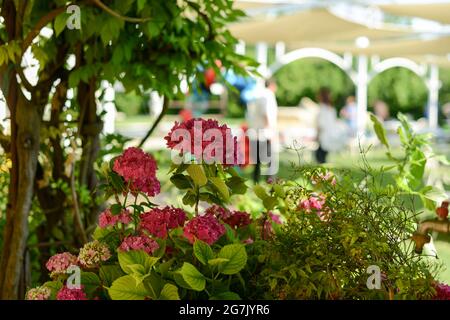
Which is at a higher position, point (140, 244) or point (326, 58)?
point (326, 58)

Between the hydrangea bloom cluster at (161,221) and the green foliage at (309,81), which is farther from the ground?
the green foliage at (309,81)

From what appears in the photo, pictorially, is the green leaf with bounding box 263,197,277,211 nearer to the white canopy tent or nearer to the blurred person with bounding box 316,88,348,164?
the white canopy tent

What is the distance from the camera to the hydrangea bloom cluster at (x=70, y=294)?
146 centimetres

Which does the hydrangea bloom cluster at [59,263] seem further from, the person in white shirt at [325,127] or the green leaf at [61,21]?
the person in white shirt at [325,127]

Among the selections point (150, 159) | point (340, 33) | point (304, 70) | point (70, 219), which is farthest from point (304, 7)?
point (304, 70)

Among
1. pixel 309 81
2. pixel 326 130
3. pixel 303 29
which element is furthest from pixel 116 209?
pixel 309 81

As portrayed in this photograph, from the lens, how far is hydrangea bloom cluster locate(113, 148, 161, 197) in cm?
163

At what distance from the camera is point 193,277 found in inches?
56.4

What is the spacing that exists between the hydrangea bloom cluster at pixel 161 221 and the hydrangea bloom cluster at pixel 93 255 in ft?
0.30

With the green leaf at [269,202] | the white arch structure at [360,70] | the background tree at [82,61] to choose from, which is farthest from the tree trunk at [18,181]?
the white arch structure at [360,70]

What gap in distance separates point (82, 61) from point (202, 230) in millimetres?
1411

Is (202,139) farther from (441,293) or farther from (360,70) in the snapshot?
(360,70)

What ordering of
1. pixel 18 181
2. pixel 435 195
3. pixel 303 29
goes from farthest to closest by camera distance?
pixel 303 29, pixel 18 181, pixel 435 195

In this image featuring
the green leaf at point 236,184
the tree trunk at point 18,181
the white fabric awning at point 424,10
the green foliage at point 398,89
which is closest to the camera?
the green leaf at point 236,184
